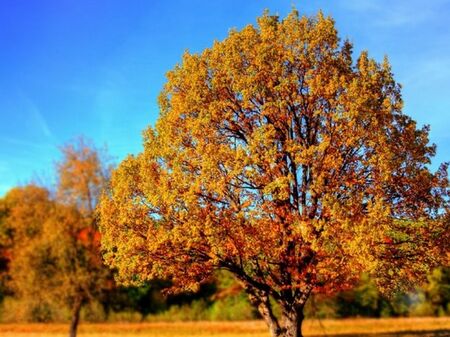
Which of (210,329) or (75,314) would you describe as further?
(210,329)

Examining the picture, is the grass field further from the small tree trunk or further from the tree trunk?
the small tree trunk

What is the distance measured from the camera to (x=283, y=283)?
2744 centimetres

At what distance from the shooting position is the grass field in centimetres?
4803

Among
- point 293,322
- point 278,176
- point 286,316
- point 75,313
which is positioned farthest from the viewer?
point 75,313

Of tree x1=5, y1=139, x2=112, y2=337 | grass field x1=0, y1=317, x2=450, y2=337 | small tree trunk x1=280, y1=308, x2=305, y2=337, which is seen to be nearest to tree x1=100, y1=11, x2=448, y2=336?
small tree trunk x1=280, y1=308, x2=305, y2=337

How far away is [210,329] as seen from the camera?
53625 millimetres

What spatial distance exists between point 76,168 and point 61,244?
6.70 meters

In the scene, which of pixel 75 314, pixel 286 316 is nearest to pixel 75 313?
pixel 75 314

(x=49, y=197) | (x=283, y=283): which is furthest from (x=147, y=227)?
(x=49, y=197)

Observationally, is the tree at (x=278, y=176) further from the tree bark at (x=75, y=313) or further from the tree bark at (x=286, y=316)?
the tree bark at (x=75, y=313)

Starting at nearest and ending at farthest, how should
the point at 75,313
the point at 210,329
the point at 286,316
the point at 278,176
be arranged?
the point at 278,176 → the point at 286,316 → the point at 75,313 → the point at 210,329

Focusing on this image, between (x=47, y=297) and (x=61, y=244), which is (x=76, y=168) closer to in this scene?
(x=61, y=244)

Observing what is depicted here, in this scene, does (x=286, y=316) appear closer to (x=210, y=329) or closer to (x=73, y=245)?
(x=73, y=245)

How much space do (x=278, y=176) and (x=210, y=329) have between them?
32.9 meters
